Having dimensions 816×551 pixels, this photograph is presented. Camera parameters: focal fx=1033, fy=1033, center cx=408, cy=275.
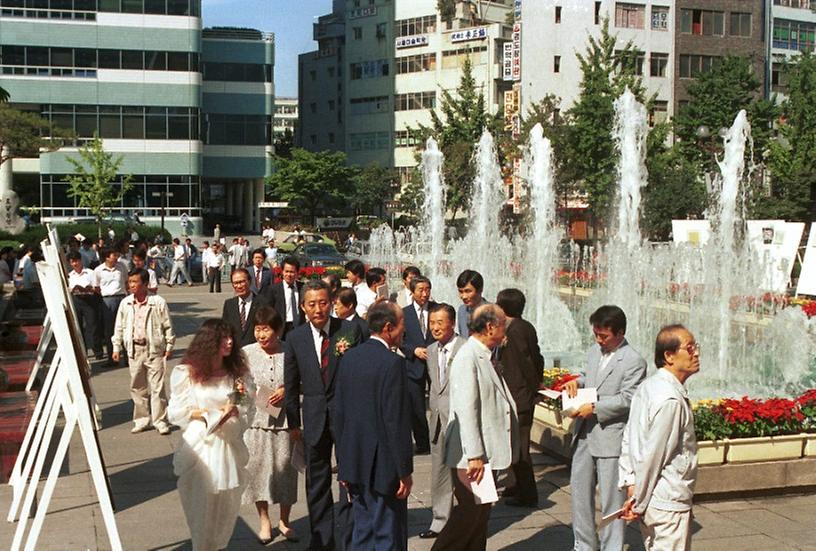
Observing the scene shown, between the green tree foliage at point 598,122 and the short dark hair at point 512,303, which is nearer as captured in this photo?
the short dark hair at point 512,303

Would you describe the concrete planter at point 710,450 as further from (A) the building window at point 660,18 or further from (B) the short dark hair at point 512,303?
(A) the building window at point 660,18

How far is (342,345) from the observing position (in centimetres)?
689

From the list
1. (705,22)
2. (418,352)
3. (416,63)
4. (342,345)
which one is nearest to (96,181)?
(416,63)

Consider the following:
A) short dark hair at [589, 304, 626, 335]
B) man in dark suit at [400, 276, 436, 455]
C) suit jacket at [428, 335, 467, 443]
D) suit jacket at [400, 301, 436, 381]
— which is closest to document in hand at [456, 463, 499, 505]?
short dark hair at [589, 304, 626, 335]

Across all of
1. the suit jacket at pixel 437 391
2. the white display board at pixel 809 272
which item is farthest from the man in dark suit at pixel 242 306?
the white display board at pixel 809 272

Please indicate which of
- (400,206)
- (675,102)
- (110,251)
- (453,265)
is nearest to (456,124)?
(400,206)

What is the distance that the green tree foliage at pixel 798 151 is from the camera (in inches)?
2149

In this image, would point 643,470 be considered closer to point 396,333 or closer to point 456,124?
point 396,333

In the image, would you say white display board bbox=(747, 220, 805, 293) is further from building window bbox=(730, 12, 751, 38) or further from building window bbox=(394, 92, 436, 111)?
building window bbox=(394, 92, 436, 111)

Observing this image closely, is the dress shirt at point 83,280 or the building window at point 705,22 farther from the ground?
the building window at point 705,22

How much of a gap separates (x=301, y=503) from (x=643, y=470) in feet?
13.2

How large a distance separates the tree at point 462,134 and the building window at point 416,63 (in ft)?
63.0

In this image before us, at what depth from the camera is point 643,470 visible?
5383 mm

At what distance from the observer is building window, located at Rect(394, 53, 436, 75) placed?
78.8 meters
